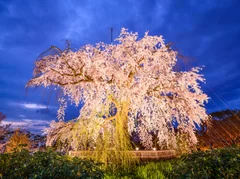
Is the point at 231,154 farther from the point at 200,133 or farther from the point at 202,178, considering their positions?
the point at 200,133

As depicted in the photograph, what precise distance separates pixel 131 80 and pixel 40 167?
7605 mm

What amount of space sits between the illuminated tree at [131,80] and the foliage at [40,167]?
555cm

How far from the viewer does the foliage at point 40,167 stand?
327 cm

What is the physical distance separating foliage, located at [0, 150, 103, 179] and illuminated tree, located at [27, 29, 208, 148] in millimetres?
5550

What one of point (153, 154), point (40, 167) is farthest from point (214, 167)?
point (153, 154)

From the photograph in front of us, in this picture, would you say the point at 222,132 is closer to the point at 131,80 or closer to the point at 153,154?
the point at 153,154

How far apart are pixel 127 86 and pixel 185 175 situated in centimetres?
674

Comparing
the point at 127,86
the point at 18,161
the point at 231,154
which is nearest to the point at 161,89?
the point at 127,86

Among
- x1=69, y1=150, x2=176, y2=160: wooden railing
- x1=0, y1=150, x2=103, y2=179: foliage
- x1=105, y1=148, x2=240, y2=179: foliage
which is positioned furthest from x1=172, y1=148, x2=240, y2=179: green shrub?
x1=69, y1=150, x2=176, y2=160: wooden railing

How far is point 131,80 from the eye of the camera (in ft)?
34.6

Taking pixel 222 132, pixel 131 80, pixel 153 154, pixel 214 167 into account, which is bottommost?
pixel 214 167

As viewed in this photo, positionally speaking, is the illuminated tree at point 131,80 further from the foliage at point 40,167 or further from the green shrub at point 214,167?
the foliage at point 40,167

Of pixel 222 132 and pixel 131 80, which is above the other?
pixel 131 80

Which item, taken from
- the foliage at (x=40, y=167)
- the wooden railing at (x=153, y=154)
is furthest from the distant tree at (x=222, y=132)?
the foliage at (x=40, y=167)
